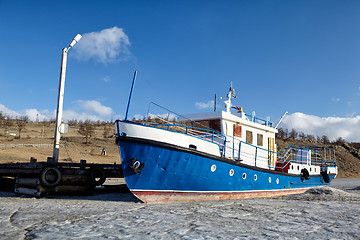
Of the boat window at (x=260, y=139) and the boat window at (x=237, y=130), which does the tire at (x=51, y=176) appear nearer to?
the boat window at (x=237, y=130)

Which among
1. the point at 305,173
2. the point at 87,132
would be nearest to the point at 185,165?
the point at 305,173

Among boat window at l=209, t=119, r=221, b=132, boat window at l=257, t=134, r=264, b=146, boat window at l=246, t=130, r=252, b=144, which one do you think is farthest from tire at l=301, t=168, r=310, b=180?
boat window at l=209, t=119, r=221, b=132

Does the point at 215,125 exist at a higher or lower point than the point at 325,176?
higher

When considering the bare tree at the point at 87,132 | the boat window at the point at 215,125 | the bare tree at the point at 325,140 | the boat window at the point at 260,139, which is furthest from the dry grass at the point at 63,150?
the bare tree at the point at 325,140

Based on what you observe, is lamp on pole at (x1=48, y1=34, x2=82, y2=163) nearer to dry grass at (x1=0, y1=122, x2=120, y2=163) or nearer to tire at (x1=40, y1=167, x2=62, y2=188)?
tire at (x1=40, y1=167, x2=62, y2=188)

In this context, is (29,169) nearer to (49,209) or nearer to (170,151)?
(49,209)

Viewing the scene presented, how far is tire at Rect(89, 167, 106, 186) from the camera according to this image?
9.46m

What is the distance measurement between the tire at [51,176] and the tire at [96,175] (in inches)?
42.6

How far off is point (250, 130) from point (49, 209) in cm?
868

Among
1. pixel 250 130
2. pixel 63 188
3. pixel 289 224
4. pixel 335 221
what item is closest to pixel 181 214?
pixel 289 224

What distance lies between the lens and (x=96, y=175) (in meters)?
9.77

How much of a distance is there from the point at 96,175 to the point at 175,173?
343 centimetres

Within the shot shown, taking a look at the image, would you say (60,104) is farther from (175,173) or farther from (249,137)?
(249,137)

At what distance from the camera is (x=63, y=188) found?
898 cm
